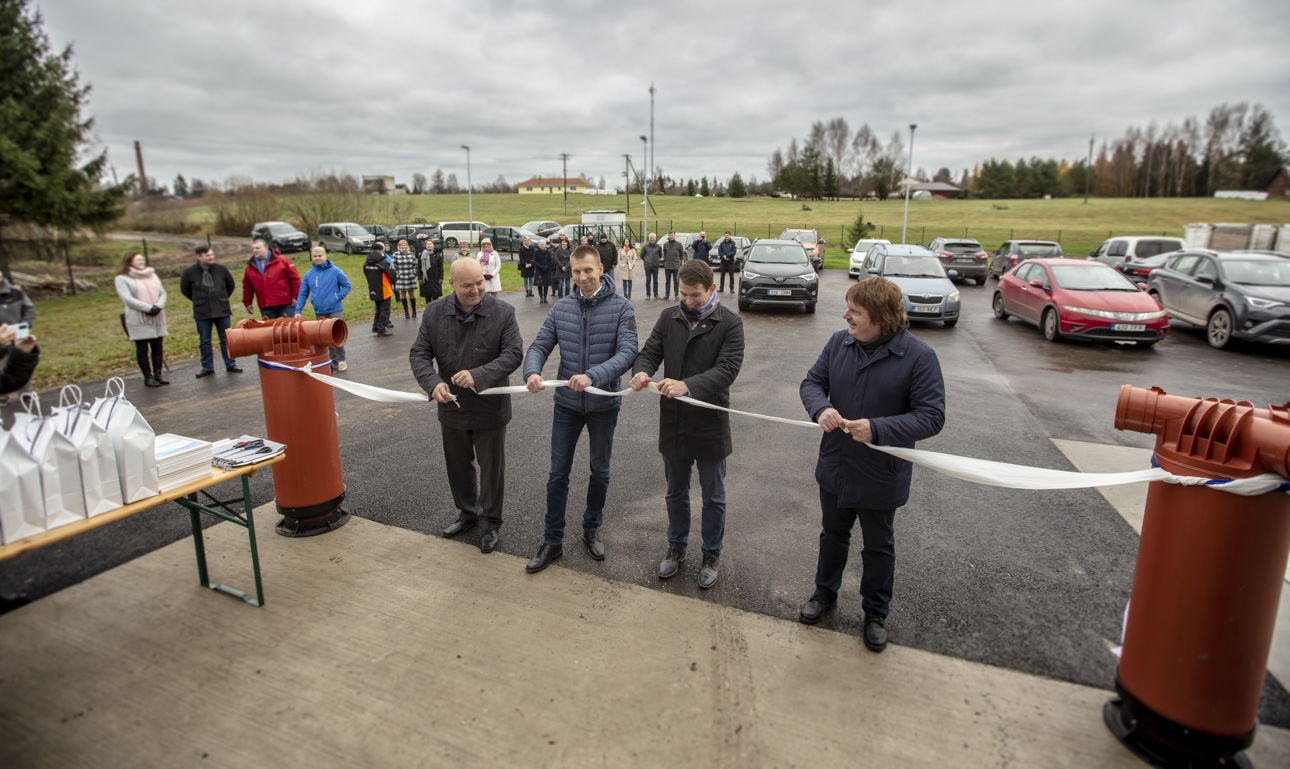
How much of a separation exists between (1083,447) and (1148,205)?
294ft

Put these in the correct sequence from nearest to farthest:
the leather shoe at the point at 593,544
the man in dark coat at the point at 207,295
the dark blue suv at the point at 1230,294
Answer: the leather shoe at the point at 593,544 → the man in dark coat at the point at 207,295 → the dark blue suv at the point at 1230,294

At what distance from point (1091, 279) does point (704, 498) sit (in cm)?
1272

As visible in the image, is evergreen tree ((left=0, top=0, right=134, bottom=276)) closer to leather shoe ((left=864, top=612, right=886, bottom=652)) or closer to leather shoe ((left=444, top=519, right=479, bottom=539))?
leather shoe ((left=444, top=519, right=479, bottom=539))

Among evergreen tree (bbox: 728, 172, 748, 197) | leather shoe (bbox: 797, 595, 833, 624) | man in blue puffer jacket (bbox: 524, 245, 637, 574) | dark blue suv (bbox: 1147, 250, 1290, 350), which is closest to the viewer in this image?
leather shoe (bbox: 797, 595, 833, 624)

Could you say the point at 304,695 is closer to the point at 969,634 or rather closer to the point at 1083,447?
the point at 969,634

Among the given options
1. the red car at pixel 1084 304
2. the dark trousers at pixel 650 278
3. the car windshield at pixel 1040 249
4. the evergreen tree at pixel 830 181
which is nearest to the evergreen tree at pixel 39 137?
the dark trousers at pixel 650 278

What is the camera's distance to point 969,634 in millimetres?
3393

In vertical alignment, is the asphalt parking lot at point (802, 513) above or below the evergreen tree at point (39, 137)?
below

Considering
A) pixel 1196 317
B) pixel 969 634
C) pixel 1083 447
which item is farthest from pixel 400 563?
pixel 1196 317

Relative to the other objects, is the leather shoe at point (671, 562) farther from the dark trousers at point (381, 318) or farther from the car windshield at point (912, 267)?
the car windshield at point (912, 267)

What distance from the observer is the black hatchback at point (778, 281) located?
1541 centimetres

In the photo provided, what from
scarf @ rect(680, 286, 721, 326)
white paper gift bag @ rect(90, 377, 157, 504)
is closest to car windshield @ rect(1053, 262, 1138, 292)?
scarf @ rect(680, 286, 721, 326)

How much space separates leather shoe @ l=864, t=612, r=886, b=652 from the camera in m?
3.22

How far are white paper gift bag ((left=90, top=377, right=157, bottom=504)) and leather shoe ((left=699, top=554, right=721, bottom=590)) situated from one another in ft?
9.55
